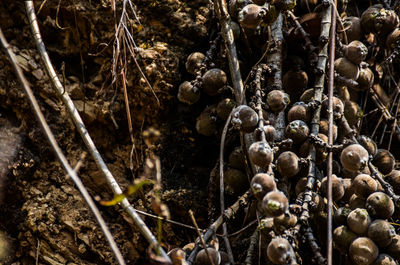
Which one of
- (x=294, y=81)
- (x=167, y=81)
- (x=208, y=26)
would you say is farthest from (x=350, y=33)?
(x=167, y=81)

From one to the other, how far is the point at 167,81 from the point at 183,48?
0.14 metres

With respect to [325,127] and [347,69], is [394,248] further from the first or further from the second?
[347,69]

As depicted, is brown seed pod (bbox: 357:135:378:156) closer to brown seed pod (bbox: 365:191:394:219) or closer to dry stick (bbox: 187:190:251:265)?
brown seed pod (bbox: 365:191:394:219)

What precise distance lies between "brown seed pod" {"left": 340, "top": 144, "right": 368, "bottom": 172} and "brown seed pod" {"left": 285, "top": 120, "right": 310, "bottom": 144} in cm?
12

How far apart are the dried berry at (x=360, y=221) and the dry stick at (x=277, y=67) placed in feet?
0.96

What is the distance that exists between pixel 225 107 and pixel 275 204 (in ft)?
1.46

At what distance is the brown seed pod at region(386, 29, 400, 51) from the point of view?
1.32 metres

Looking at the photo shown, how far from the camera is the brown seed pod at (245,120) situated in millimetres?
1088

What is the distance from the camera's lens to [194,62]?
4.31ft

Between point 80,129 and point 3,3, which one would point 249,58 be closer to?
point 80,129

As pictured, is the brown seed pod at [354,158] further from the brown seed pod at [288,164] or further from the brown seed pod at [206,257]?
the brown seed pod at [206,257]

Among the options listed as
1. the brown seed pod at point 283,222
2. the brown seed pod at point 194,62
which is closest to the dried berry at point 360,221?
the brown seed pod at point 283,222

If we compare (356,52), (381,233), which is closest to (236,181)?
(381,233)

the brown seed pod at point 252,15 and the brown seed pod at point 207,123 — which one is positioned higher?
the brown seed pod at point 252,15
